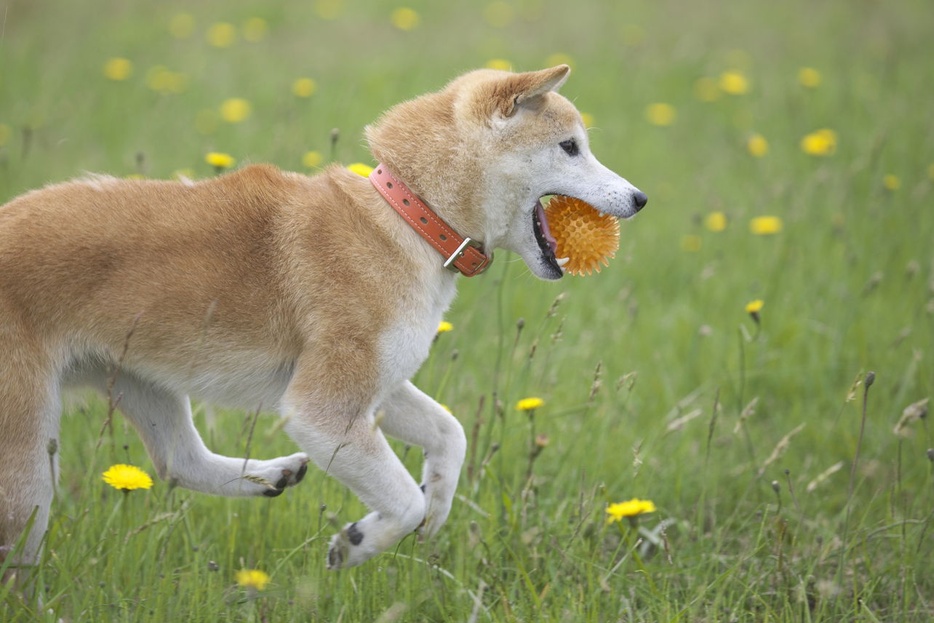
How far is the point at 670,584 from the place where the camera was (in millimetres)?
3824

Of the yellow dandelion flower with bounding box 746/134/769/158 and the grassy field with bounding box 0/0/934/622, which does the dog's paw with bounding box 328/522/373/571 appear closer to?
the grassy field with bounding box 0/0/934/622

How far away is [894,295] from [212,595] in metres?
4.67

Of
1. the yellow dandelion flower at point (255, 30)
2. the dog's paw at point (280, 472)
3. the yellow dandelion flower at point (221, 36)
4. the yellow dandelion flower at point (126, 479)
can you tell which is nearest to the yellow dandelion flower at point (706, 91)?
the yellow dandelion flower at point (255, 30)

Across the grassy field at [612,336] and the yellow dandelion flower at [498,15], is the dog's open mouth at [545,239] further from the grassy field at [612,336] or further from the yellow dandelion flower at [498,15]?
the yellow dandelion flower at [498,15]

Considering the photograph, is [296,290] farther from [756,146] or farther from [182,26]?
[182,26]

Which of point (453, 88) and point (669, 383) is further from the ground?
point (453, 88)

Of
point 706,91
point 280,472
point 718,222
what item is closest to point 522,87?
point 280,472

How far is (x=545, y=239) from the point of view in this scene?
3.83m

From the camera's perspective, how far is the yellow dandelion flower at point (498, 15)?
11602 mm

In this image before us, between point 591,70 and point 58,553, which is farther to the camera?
point 591,70

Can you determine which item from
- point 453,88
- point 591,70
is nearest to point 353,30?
point 591,70

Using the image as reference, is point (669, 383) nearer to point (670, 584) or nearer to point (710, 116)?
point (670, 584)

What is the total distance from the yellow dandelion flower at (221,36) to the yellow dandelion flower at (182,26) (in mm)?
208

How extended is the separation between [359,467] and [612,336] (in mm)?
2657
